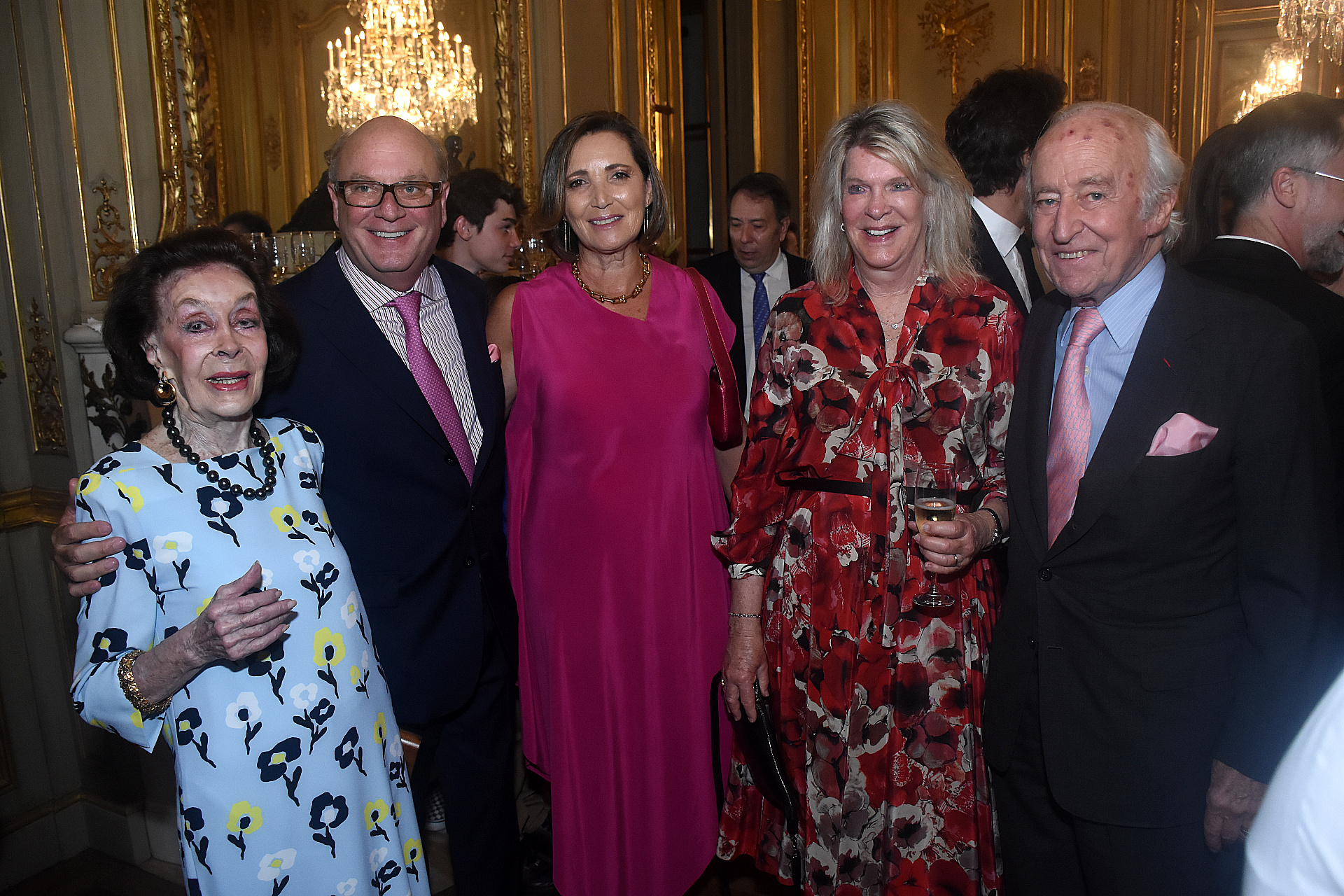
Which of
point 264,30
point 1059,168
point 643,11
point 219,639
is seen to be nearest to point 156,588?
point 219,639

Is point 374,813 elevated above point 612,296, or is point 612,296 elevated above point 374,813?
point 612,296

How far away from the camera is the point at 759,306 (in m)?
4.78

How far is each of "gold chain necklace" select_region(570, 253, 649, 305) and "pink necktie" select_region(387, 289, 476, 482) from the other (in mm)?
422

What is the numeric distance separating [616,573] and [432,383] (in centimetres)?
62

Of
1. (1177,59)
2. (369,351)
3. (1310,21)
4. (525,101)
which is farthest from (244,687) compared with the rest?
(1310,21)

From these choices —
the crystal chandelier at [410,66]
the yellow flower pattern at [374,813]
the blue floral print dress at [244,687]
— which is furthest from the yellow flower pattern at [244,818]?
the crystal chandelier at [410,66]

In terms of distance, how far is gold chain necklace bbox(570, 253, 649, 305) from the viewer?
2205mm

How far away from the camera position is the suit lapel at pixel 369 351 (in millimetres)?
1869

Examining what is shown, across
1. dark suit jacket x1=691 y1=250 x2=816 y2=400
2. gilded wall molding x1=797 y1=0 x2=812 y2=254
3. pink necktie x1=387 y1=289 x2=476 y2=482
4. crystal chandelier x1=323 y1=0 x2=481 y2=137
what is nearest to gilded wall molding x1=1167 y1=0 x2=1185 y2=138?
gilded wall molding x1=797 y1=0 x2=812 y2=254

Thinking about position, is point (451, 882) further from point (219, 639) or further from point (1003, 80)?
point (1003, 80)

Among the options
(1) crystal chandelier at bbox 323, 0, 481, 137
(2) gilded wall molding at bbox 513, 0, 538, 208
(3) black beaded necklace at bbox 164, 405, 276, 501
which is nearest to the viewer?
(3) black beaded necklace at bbox 164, 405, 276, 501

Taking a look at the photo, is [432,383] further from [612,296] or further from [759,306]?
[759,306]

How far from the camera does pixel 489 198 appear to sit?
3592 millimetres

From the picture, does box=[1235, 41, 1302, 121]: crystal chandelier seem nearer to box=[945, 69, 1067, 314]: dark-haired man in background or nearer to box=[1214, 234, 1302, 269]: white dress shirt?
box=[945, 69, 1067, 314]: dark-haired man in background
